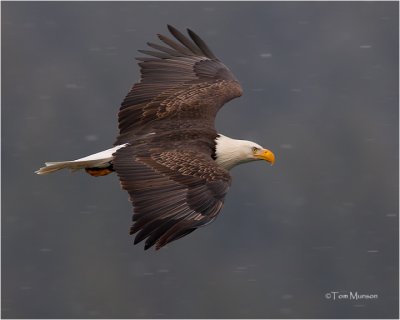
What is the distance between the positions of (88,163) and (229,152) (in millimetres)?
1779

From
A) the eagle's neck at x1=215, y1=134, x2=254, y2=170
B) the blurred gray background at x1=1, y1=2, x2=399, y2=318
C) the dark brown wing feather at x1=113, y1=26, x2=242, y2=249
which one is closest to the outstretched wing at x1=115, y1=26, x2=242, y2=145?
the dark brown wing feather at x1=113, y1=26, x2=242, y2=249

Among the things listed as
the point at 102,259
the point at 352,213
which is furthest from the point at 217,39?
the point at 102,259

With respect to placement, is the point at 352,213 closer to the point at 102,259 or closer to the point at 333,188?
the point at 333,188

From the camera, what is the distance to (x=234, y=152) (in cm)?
1318

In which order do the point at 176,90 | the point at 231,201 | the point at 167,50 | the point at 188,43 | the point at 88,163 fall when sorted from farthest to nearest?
the point at 231,201 → the point at 188,43 → the point at 167,50 → the point at 176,90 → the point at 88,163

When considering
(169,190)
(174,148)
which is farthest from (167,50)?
(169,190)

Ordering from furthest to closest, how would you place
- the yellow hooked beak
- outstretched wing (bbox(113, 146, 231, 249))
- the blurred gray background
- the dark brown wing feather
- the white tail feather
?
the blurred gray background
the yellow hooked beak
the white tail feather
the dark brown wing feather
outstretched wing (bbox(113, 146, 231, 249))

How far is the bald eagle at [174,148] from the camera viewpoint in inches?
440

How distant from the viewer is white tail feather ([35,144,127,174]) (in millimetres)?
12609

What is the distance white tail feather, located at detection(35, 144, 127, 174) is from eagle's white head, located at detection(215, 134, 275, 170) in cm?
121

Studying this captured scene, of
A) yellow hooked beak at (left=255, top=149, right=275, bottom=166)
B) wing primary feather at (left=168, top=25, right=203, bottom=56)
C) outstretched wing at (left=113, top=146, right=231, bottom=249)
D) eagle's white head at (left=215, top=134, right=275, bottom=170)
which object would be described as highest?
wing primary feather at (left=168, top=25, right=203, bottom=56)

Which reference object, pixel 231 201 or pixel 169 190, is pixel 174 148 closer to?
pixel 169 190

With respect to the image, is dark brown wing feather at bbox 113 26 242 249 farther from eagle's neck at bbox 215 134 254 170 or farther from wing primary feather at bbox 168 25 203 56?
eagle's neck at bbox 215 134 254 170

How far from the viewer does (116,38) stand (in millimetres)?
111500
